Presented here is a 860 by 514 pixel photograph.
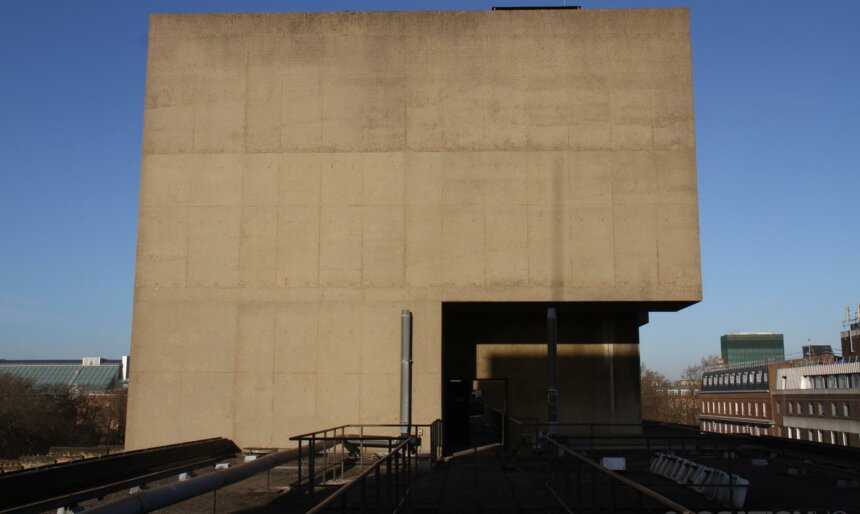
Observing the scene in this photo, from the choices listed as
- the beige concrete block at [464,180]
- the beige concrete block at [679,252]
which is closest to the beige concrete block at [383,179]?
the beige concrete block at [464,180]

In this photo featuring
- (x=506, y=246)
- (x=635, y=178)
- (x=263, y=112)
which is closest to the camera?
(x=506, y=246)

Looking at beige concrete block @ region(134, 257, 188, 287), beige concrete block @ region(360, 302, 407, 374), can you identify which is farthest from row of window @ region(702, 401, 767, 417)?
beige concrete block @ region(134, 257, 188, 287)

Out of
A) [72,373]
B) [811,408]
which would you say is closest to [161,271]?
[811,408]

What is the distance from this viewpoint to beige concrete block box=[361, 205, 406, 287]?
2267cm

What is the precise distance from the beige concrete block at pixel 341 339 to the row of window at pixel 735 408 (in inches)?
2672

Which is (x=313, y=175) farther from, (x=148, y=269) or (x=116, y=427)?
(x=116, y=427)

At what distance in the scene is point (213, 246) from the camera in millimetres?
23156

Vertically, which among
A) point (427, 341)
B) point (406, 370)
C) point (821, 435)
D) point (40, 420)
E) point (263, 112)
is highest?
point (263, 112)

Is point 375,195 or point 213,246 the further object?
point 213,246

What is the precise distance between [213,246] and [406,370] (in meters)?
6.77

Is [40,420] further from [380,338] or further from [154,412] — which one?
[380,338]

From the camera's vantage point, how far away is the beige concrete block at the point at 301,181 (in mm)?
23109

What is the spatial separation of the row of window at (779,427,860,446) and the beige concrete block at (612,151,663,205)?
42.5 m

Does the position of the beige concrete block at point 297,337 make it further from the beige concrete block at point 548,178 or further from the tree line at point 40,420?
the tree line at point 40,420
